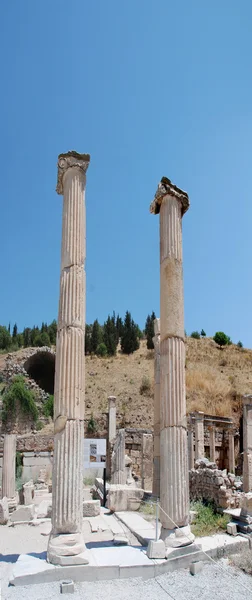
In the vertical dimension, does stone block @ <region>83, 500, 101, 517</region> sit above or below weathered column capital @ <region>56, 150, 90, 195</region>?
below

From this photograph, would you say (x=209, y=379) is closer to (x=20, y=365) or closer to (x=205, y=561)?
(x=20, y=365)

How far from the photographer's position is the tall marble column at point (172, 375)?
28.0 feet

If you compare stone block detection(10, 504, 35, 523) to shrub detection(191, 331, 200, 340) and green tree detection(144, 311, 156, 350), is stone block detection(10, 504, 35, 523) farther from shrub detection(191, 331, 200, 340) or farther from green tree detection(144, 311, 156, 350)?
shrub detection(191, 331, 200, 340)

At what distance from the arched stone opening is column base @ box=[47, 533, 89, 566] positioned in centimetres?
3298

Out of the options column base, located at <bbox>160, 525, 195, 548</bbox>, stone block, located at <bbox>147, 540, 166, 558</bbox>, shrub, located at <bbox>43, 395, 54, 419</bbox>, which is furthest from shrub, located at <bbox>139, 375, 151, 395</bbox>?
stone block, located at <bbox>147, 540, 166, 558</bbox>

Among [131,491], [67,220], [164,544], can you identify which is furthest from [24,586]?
[131,491]

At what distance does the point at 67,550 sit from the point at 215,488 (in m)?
6.94

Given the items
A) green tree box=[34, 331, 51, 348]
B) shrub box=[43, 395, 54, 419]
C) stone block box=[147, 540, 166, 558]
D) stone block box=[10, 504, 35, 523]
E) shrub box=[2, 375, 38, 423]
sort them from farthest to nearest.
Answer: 1. green tree box=[34, 331, 51, 348]
2. shrub box=[43, 395, 54, 419]
3. shrub box=[2, 375, 38, 423]
4. stone block box=[10, 504, 35, 523]
5. stone block box=[147, 540, 166, 558]

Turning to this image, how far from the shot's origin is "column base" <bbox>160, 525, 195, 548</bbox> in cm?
816

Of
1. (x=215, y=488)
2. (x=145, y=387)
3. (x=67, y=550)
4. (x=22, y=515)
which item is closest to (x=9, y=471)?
(x=22, y=515)

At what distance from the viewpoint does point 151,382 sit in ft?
124

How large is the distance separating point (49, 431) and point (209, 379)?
14241mm

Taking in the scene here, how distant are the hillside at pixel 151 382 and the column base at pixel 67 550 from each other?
25298mm

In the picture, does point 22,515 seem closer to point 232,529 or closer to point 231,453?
point 232,529
